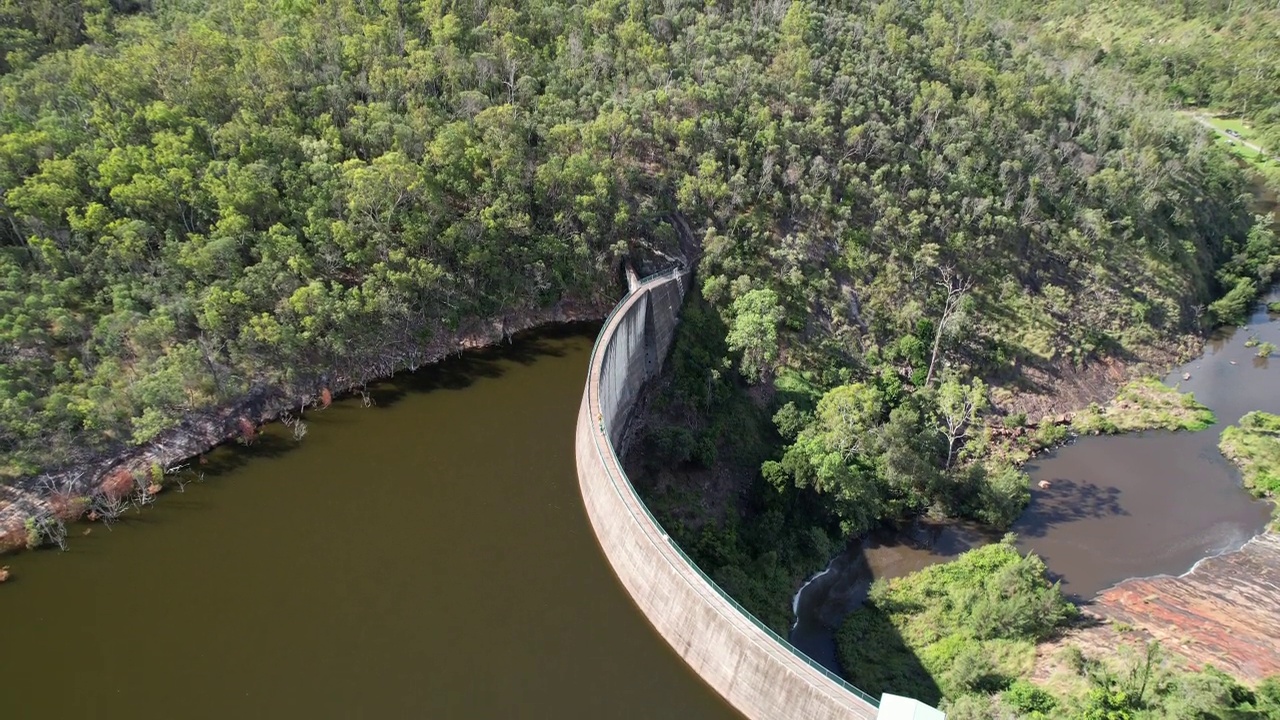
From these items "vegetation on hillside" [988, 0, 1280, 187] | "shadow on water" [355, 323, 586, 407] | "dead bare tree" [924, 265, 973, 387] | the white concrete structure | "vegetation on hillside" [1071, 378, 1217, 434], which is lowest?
"vegetation on hillside" [1071, 378, 1217, 434]

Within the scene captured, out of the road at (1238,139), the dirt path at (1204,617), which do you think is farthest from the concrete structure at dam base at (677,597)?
the road at (1238,139)

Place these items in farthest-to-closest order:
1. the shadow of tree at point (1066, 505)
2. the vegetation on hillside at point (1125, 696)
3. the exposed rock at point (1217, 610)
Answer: the shadow of tree at point (1066, 505), the exposed rock at point (1217, 610), the vegetation on hillside at point (1125, 696)

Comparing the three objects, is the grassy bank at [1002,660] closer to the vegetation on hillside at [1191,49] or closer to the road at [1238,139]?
the vegetation on hillside at [1191,49]

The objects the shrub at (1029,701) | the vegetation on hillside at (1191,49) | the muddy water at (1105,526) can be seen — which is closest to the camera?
the shrub at (1029,701)

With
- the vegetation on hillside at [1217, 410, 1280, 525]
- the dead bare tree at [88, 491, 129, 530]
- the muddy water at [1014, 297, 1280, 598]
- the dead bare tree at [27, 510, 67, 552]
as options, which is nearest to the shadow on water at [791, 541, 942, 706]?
the muddy water at [1014, 297, 1280, 598]

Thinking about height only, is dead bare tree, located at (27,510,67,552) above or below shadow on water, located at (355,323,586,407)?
below

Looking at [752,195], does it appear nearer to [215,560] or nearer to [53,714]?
[215,560]

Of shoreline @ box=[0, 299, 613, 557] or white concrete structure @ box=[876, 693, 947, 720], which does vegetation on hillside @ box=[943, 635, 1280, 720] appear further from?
shoreline @ box=[0, 299, 613, 557]
